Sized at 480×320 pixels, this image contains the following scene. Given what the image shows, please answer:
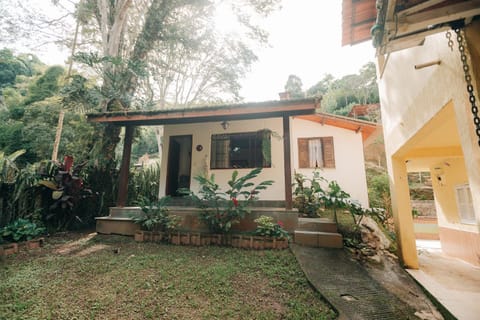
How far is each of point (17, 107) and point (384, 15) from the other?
1848cm

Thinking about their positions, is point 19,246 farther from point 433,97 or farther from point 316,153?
point 316,153

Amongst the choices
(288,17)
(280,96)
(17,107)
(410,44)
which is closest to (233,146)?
(280,96)

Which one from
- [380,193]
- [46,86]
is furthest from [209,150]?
[46,86]

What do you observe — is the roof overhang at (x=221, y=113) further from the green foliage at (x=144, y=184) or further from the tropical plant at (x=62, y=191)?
the green foliage at (x=144, y=184)

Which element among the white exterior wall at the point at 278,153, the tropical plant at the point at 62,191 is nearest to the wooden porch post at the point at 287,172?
the white exterior wall at the point at 278,153

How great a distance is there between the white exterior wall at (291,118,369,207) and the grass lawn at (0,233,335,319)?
5620mm

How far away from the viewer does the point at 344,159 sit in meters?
8.38

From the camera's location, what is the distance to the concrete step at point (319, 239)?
163 inches

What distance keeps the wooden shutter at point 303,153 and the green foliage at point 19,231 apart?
848cm

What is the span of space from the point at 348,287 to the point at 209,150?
5.36m

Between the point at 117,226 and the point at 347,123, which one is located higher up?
the point at 347,123

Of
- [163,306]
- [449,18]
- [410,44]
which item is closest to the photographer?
[449,18]

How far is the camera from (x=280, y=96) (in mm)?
7957

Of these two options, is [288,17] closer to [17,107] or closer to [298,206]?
[298,206]
